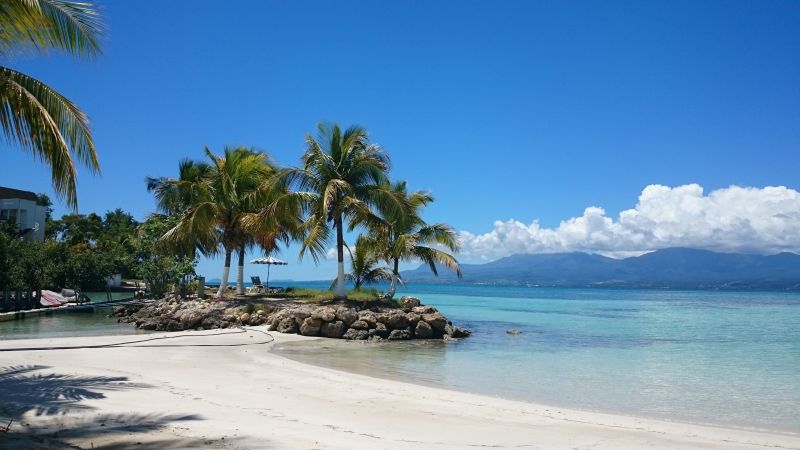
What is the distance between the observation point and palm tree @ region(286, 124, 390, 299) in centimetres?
2122

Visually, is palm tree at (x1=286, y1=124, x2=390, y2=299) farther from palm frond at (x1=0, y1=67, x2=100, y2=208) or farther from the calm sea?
palm frond at (x1=0, y1=67, x2=100, y2=208)

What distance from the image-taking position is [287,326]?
60.6ft

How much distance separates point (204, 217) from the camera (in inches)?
914

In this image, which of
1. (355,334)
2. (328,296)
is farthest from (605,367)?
(328,296)

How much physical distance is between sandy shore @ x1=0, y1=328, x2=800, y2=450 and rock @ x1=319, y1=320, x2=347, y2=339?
6734mm

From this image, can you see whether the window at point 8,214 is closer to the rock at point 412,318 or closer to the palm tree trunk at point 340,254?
the palm tree trunk at point 340,254

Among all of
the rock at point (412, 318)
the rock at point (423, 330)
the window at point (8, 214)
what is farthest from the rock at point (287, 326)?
the window at point (8, 214)

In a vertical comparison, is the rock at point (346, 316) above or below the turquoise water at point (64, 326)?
above

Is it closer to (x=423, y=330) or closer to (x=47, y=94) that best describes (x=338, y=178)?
(x=423, y=330)

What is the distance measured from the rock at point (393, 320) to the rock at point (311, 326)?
2057mm

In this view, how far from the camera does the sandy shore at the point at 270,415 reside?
5.97 meters

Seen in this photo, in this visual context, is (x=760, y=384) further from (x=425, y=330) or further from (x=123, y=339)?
(x=123, y=339)

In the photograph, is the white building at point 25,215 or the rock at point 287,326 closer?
the rock at point 287,326

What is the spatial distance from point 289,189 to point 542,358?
11038 mm
